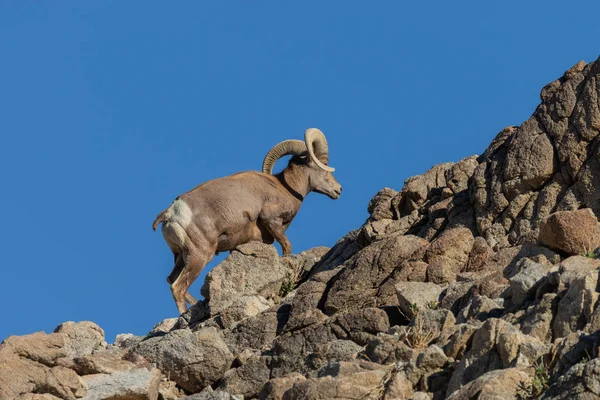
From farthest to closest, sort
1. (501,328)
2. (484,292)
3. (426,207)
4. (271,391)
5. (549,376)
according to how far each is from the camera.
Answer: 1. (426,207)
2. (484,292)
3. (271,391)
4. (501,328)
5. (549,376)

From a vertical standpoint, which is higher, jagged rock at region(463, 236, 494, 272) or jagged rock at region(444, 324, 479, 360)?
jagged rock at region(463, 236, 494, 272)

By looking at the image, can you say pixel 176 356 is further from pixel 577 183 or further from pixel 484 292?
pixel 577 183

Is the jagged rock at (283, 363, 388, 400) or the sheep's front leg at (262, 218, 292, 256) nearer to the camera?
the jagged rock at (283, 363, 388, 400)

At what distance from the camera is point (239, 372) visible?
42.5 ft

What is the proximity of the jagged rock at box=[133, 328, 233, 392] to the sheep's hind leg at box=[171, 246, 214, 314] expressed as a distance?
20.0 ft

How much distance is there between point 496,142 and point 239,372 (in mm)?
7130

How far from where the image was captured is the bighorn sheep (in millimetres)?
19953

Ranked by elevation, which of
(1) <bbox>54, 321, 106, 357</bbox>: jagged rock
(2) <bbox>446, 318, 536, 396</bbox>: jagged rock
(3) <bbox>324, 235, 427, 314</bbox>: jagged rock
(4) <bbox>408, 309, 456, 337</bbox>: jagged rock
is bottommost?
(2) <bbox>446, 318, 536, 396</bbox>: jagged rock

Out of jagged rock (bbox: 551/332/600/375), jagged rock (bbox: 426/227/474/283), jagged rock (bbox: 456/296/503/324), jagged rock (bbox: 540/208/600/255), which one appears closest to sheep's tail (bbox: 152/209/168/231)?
jagged rock (bbox: 426/227/474/283)

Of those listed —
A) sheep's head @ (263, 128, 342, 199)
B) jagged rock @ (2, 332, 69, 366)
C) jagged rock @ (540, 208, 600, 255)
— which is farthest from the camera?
sheep's head @ (263, 128, 342, 199)

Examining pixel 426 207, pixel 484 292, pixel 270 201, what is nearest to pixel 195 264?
pixel 270 201

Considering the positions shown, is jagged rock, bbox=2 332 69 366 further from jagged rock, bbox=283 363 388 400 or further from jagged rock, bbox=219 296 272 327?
jagged rock, bbox=283 363 388 400

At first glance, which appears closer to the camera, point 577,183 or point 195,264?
point 577,183

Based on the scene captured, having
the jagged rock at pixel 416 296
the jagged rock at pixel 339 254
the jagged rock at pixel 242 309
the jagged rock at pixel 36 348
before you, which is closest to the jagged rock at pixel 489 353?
the jagged rock at pixel 416 296
